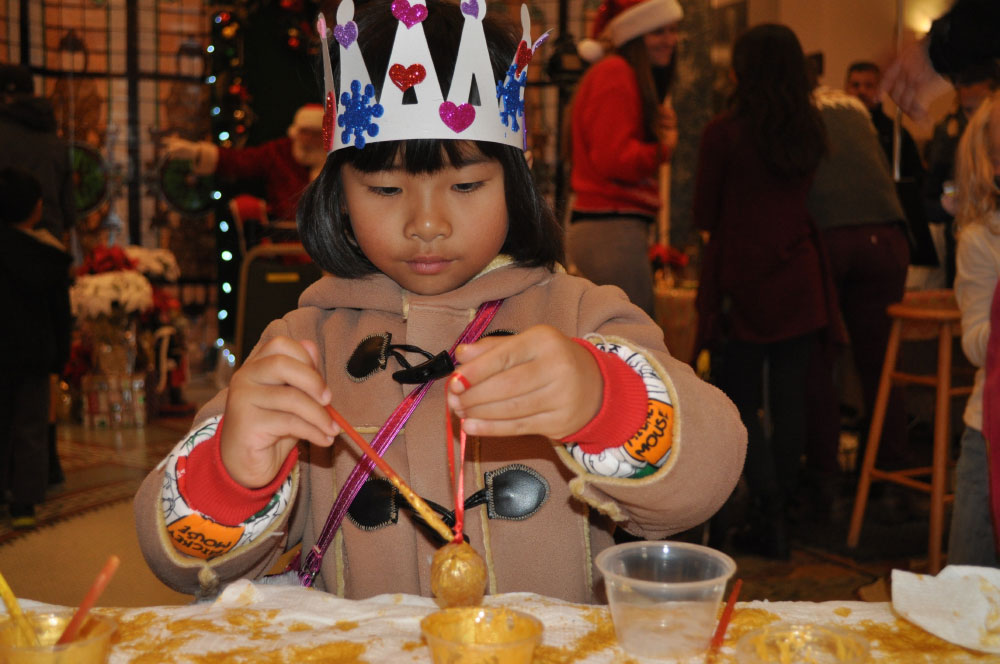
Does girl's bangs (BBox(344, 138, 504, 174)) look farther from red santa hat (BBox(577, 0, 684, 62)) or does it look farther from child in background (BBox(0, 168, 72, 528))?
child in background (BBox(0, 168, 72, 528))

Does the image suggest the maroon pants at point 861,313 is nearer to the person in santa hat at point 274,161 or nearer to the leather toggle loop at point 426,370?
the leather toggle loop at point 426,370

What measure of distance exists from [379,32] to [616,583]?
0.89 meters

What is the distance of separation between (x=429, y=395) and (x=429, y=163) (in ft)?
1.07

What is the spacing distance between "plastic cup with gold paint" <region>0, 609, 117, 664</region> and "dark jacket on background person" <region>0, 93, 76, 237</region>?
13.5 ft

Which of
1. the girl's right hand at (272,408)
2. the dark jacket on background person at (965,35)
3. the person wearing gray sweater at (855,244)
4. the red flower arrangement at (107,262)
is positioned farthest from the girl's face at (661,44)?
the red flower arrangement at (107,262)

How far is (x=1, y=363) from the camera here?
3.56 meters

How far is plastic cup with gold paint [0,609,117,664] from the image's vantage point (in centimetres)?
73

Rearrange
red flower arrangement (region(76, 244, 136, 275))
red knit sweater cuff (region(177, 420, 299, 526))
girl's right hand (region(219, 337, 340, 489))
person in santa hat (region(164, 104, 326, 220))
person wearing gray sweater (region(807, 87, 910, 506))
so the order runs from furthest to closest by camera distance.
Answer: person in santa hat (region(164, 104, 326, 220)) → red flower arrangement (region(76, 244, 136, 275)) → person wearing gray sweater (region(807, 87, 910, 506)) → red knit sweater cuff (region(177, 420, 299, 526)) → girl's right hand (region(219, 337, 340, 489))

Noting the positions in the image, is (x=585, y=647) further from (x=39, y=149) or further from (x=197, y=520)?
(x=39, y=149)

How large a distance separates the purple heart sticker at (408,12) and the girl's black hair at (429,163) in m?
0.05

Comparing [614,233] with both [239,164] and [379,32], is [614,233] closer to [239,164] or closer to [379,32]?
[379,32]

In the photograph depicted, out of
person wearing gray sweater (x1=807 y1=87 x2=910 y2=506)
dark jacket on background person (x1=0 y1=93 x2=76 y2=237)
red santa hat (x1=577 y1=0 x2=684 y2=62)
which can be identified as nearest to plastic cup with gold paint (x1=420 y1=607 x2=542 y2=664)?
red santa hat (x1=577 y1=0 x2=684 y2=62)

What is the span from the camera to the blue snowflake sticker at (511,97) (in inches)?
52.6

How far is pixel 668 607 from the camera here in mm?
817
